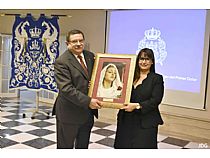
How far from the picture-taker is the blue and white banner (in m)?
1.45

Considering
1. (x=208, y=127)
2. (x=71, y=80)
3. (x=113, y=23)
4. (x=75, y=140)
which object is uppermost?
(x=113, y=23)

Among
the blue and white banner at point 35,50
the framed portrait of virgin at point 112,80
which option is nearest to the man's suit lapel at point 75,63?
the framed portrait of virgin at point 112,80

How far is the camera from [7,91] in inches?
72.8

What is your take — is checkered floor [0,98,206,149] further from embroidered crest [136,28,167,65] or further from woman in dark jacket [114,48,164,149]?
woman in dark jacket [114,48,164,149]

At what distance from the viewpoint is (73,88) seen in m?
1.13

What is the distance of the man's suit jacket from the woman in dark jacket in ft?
0.63

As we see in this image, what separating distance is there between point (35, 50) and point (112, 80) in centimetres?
82

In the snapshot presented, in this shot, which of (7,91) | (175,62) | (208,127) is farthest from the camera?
(208,127)

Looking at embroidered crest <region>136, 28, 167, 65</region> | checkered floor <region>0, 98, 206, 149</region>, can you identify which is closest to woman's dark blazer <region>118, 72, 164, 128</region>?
embroidered crest <region>136, 28, 167, 65</region>
